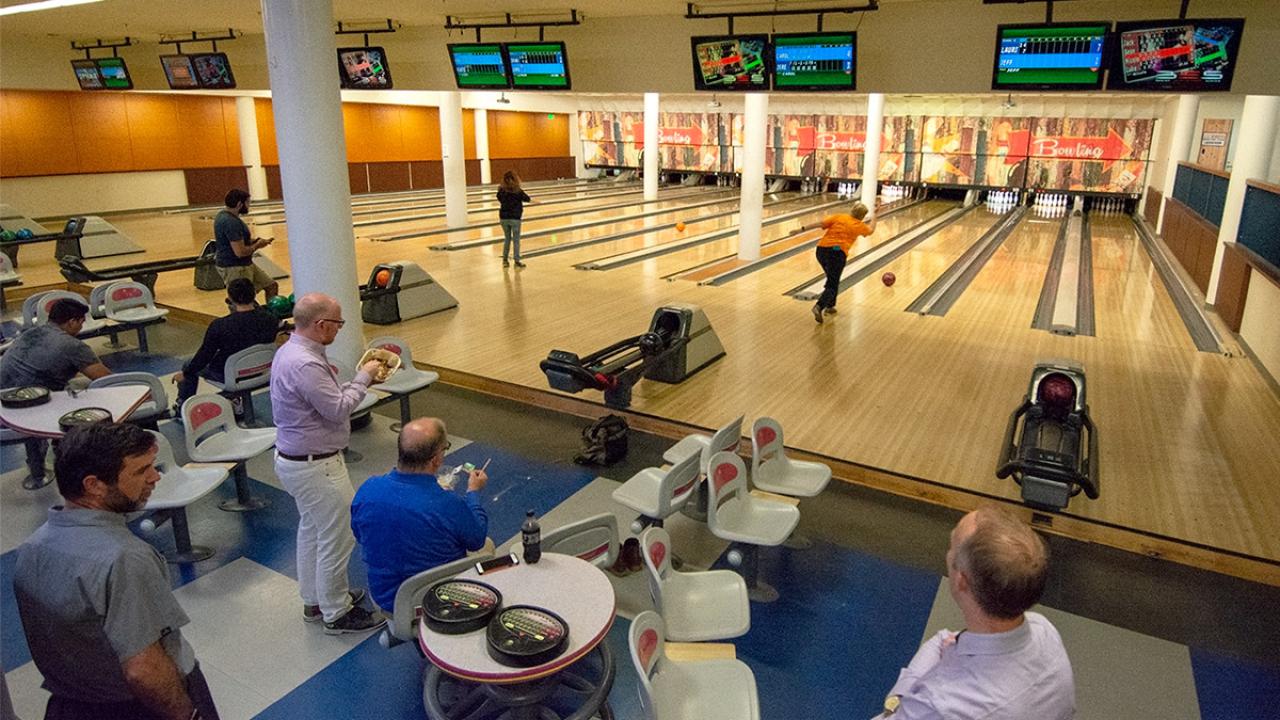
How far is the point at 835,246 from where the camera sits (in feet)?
23.2

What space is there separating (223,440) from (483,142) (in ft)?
59.6

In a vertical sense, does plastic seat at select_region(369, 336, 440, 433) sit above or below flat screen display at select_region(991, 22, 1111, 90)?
below

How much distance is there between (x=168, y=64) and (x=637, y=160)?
14.5m

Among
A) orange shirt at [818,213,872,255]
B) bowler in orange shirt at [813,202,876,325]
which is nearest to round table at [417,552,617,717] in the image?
bowler in orange shirt at [813,202,876,325]

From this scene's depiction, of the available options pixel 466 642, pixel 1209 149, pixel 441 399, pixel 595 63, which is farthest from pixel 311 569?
pixel 1209 149

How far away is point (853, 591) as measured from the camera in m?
3.14

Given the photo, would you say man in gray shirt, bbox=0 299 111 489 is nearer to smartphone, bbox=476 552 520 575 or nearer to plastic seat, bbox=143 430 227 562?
plastic seat, bbox=143 430 227 562

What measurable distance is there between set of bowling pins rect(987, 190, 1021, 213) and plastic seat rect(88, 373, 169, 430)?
17.3 m

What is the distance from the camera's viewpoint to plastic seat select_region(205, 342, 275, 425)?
4172mm

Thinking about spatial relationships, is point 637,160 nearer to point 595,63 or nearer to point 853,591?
point 595,63

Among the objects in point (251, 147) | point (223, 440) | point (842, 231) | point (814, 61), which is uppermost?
point (814, 61)

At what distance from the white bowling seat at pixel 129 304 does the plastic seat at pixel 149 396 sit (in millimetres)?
2280

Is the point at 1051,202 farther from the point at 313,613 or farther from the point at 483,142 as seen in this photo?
the point at 313,613

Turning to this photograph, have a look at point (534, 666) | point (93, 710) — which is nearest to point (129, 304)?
point (93, 710)
